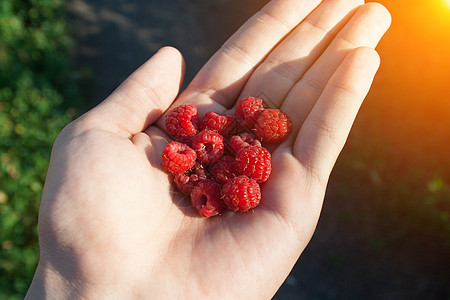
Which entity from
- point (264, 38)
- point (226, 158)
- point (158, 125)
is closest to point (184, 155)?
point (226, 158)

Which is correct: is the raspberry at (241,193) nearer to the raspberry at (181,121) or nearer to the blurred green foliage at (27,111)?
the raspberry at (181,121)

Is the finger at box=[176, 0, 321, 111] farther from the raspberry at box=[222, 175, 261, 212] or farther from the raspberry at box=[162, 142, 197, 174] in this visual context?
the raspberry at box=[222, 175, 261, 212]

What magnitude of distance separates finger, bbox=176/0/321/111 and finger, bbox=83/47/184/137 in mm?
191

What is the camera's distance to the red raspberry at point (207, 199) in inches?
88.7

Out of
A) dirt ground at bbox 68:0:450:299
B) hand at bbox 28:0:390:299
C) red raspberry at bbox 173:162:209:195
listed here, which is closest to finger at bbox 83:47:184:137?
hand at bbox 28:0:390:299

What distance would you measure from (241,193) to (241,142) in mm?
418

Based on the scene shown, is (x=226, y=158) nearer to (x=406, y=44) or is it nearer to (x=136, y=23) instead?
(x=406, y=44)

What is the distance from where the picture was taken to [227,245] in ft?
6.93

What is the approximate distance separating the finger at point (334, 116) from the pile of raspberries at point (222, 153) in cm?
20

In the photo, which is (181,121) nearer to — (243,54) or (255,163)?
(255,163)

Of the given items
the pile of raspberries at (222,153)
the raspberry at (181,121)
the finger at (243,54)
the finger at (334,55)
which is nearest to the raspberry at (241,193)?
the pile of raspberries at (222,153)

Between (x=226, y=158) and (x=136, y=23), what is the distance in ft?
12.9

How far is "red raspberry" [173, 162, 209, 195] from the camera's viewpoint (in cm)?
235

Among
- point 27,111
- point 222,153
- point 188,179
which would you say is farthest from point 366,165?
point 27,111
